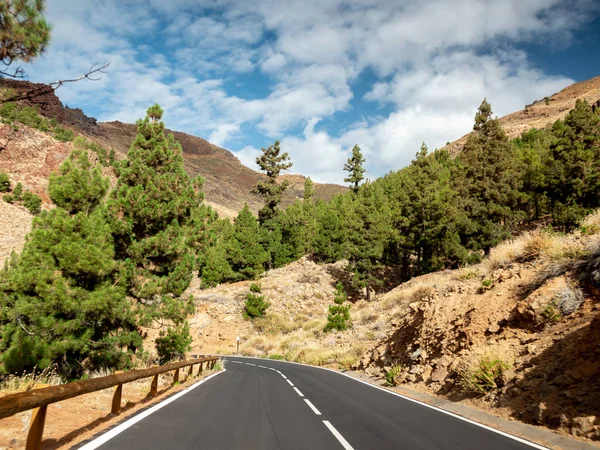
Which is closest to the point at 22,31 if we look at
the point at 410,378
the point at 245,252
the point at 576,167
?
the point at 410,378

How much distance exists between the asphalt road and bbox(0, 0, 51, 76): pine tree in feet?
19.7

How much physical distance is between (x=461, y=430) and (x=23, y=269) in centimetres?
1349

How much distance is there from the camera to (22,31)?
5.83m

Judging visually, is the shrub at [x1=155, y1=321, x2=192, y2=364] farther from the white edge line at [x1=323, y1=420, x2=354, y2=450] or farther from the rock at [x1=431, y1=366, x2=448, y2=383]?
the white edge line at [x1=323, y1=420, x2=354, y2=450]

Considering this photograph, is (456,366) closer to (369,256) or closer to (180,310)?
(180,310)

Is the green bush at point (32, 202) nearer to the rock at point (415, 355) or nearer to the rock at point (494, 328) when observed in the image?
the rock at point (415, 355)

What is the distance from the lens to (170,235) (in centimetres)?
1566

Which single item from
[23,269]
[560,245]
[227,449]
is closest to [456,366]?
[560,245]

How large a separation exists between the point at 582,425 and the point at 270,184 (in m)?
61.7

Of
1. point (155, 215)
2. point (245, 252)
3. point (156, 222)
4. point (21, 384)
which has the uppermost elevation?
point (245, 252)

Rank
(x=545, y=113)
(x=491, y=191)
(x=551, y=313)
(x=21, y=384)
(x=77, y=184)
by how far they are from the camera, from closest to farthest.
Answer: (x=21, y=384) → (x=551, y=313) → (x=77, y=184) → (x=491, y=191) → (x=545, y=113)

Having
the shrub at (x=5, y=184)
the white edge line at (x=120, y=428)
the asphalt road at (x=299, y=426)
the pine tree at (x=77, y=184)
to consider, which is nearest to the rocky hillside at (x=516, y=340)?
the asphalt road at (x=299, y=426)

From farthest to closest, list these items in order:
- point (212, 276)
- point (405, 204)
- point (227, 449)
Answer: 1. point (212, 276)
2. point (405, 204)
3. point (227, 449)

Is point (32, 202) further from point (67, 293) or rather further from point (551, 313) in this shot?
point (551, 313)
